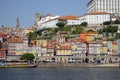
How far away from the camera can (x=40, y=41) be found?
89562 millimetres

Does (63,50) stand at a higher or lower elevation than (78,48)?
lower

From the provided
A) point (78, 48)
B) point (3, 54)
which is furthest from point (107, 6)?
point (3, 54)

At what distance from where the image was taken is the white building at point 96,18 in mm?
96188

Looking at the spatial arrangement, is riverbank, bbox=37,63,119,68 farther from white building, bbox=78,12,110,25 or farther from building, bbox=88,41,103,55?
white building, bbox=78,12,110,25

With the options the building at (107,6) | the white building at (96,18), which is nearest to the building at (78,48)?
the white building at (96,18)

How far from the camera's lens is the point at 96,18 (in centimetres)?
9719

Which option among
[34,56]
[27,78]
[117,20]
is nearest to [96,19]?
[117,20]

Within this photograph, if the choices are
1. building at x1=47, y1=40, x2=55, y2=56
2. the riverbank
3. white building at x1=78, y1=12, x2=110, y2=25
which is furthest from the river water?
white building at x1=78, y1=12, x2=110, y2=25

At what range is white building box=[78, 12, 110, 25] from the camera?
96188 millimetres

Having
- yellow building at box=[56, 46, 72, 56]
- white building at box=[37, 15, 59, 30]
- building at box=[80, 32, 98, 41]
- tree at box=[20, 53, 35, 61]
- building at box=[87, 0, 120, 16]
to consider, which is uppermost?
Answer: building at box=[87, 0, 120, 16]

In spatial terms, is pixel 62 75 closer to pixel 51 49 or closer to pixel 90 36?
pixel 51 49

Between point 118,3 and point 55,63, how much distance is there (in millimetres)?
29765

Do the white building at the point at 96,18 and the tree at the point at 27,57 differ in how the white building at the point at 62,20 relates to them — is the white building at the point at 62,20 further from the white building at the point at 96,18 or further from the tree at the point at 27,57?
the tree at the point at 27,57

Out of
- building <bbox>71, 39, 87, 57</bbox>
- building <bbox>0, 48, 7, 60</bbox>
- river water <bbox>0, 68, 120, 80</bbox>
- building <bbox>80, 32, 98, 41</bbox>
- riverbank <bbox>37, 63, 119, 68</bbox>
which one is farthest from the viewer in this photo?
building <bbox>80, 32, 98, 41</bbox>
